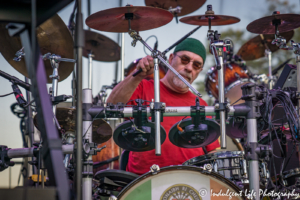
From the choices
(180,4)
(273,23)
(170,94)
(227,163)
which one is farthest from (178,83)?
(180,4)

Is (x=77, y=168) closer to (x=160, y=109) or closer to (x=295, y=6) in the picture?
(x=160, y=109)

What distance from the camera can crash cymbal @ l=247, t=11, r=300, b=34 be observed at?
8.71 feet

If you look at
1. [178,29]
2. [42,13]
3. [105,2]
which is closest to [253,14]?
[178,29]

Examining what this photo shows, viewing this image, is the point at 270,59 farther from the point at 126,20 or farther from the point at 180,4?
the point at 126,20

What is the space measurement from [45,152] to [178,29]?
12.3 ft

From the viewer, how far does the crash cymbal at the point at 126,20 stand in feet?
6.81

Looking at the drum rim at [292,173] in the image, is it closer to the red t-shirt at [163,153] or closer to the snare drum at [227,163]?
the snare drum at [227,163]

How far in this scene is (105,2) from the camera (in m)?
4.24

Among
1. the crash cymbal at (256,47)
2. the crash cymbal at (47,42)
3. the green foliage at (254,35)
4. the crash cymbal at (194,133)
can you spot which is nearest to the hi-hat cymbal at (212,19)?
the crash cymbal at (47,42)

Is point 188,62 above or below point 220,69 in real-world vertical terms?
above

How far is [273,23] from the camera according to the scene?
272 centimetres

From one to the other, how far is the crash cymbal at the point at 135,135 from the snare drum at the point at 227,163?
358 millimetres

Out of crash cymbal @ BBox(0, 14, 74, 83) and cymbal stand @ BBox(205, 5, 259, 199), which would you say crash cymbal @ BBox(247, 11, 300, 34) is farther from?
crash cymbal @ BBox(0, 14, 74, 83)

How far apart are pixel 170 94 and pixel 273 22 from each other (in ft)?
3.44
